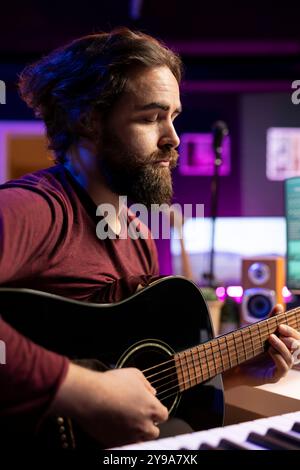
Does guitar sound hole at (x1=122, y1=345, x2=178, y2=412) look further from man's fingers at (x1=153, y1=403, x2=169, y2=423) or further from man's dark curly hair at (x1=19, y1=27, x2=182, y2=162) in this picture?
man's dark curly hair at (x1=19, y1=27, x2=182, y2=162)

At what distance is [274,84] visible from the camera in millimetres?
4656

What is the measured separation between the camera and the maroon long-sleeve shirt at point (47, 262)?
1.03 meters

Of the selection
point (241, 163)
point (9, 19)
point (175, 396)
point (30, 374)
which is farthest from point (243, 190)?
point (30, 374)

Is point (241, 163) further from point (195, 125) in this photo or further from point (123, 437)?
point (123, 437)

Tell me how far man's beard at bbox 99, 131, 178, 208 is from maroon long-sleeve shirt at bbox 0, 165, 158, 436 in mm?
114

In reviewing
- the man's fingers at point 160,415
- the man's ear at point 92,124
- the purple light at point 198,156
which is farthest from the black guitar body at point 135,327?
the purple light at point 198,156

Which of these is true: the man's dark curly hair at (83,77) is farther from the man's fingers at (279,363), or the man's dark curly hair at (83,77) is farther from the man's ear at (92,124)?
the man's fingers at (279,363)

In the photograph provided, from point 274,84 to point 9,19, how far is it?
85.0 inches

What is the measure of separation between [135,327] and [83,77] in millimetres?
775

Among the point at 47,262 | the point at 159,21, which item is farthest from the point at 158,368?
the point at 159,21

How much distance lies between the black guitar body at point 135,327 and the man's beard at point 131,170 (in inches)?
12.9

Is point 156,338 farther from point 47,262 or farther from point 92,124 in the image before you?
point 92,124

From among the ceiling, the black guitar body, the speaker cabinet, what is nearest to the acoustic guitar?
the black guitar body

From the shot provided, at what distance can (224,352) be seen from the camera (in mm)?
1449
